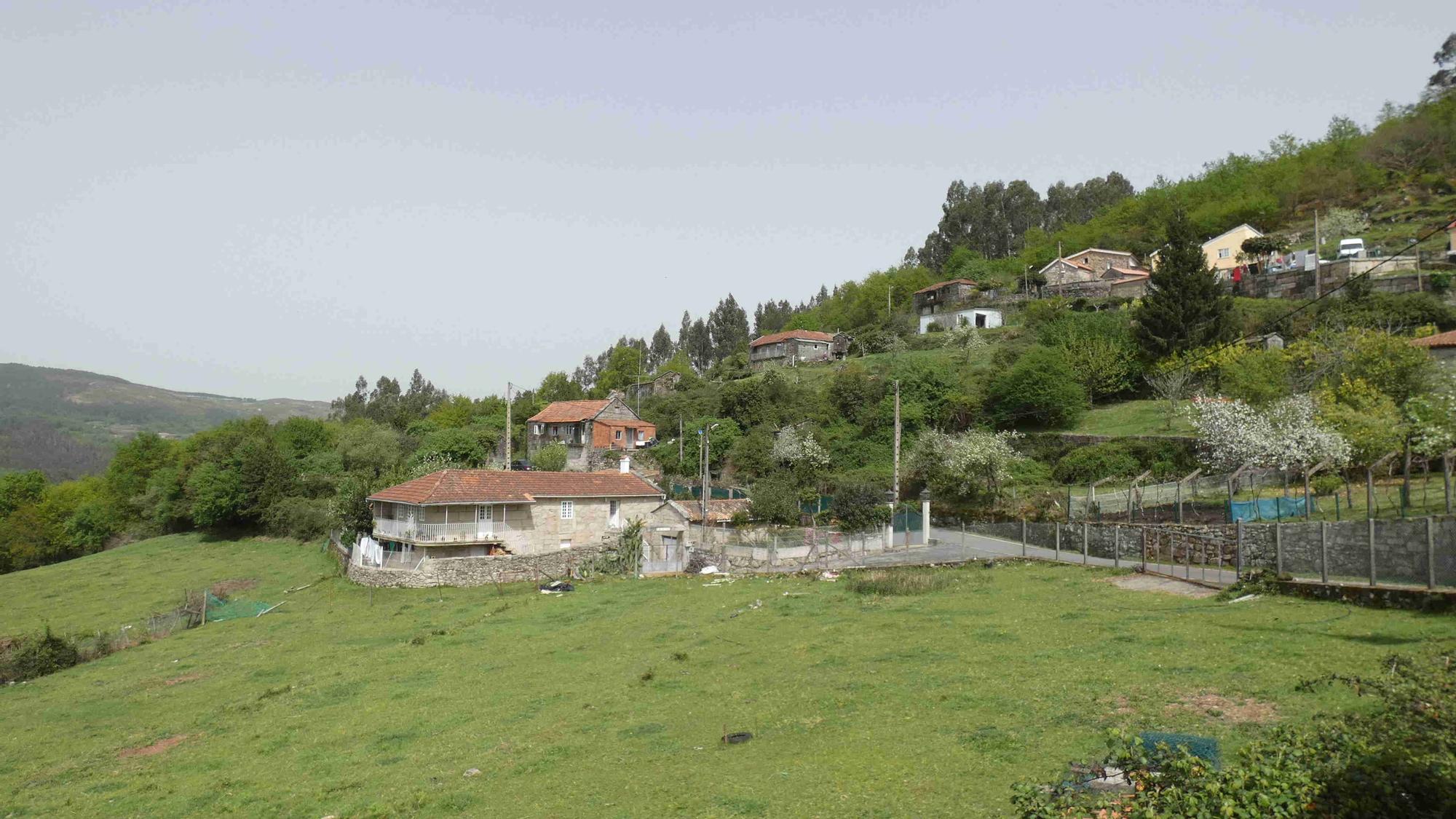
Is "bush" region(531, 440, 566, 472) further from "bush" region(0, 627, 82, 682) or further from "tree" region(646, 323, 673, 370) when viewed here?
"tree" region(646, 323, 673, 370)

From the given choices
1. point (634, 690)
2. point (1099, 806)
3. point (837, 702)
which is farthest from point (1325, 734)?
point (634, 690)

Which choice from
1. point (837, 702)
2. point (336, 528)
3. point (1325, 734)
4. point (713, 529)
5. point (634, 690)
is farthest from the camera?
point (336, 528)

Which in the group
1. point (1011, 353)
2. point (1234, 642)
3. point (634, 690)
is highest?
point (1011, 353)

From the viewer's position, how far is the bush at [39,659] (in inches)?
1063

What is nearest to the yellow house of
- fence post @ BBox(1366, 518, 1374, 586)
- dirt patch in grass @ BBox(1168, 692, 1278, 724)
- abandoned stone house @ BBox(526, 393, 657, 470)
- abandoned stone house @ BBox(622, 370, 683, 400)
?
abandoned stone house @ BBox(622, 370, 683, 400)

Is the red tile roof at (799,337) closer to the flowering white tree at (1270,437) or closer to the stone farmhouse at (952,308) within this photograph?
the stone farmhouse at (952,308)

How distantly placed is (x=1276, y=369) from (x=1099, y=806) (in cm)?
4606

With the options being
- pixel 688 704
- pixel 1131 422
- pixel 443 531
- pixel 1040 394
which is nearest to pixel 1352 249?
pixel 1131 422

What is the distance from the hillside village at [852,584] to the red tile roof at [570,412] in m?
0.78

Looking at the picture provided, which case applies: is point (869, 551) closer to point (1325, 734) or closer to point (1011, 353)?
point (1325, 734)

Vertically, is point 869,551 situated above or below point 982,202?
below

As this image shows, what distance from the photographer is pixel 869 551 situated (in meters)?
36.4

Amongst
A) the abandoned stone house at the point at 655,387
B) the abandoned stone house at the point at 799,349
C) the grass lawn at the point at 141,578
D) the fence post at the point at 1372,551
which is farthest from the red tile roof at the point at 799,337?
the fence post at the point at 1372,551

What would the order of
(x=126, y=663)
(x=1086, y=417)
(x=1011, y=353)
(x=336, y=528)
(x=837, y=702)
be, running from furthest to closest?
(x=1011, y=353), (x=1086, y=417), (x=336, y=528), (x=126, y=663), (x=837, y=702)
